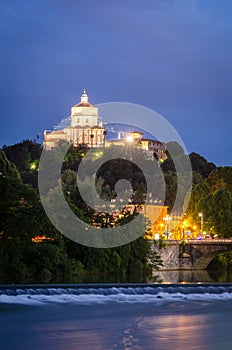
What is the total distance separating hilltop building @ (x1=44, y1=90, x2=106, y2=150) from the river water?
92.4 m

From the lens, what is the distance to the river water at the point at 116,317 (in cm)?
2073

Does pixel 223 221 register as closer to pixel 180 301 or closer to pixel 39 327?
pixel 180 301

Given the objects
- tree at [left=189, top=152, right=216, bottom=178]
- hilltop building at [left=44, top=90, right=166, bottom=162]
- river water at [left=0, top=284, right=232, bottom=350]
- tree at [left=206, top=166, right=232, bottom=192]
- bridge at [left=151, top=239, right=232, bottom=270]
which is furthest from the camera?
hilltop building at [left=44, top=90, right=166, bottom=162]

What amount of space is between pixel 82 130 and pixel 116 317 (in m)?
110

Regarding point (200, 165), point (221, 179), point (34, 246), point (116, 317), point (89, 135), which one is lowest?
point (116, 317)

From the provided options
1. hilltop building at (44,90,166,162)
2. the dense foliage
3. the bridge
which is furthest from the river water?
hilltop building at (44,90,166,162)

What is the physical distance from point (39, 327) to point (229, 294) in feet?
32.4

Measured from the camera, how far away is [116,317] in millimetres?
24938

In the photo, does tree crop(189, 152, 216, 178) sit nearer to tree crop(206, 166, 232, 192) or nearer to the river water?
tree crop(206, 166, 232, 192)

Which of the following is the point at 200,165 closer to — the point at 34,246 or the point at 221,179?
the point at 221,179

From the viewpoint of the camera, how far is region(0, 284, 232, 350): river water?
2073 centimetres

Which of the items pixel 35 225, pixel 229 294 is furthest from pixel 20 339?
pixel 35 225

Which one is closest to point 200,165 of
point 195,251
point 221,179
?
point 221,179

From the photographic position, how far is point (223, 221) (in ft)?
223
